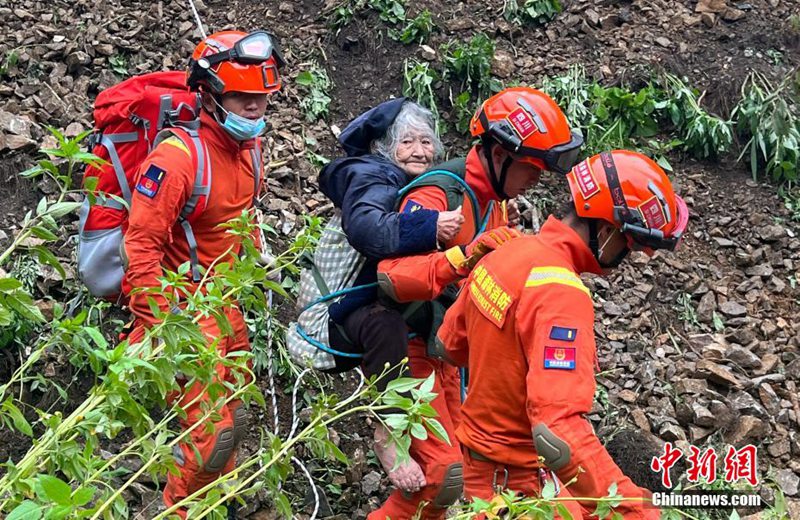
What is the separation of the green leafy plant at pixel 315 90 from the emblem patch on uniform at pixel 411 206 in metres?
3.62

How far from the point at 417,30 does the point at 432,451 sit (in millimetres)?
4520

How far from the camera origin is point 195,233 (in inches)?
184

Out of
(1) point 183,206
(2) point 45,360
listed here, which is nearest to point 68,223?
(2) point 45,360

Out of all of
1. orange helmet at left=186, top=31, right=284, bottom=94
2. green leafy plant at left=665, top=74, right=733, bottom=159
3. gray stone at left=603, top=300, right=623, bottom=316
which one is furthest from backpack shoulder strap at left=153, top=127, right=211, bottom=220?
green leafy plant at left=665, top=74, right=733, bottom=159

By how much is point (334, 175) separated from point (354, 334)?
707 mm

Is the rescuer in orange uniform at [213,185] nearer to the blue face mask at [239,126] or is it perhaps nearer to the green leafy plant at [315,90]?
the blue face mask at [239,126]

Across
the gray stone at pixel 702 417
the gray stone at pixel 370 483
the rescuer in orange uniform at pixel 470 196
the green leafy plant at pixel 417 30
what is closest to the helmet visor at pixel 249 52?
the rescuer in orange uniform at pixel 470 196

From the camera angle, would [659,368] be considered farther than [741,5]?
No

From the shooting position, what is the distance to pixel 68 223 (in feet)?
21.6

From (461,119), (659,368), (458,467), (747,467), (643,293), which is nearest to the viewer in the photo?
(458,467)

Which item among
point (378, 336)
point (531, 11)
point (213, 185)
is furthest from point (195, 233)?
point (531, 11)

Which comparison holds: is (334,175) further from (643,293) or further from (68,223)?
(643,293)

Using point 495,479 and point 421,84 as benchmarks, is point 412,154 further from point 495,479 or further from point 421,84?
point 421,84

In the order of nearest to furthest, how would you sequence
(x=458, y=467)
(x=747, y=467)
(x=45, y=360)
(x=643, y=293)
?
(x=458, y=467) < (x=747, y=467) < (x=45, y=360) < (x=643, y=293)
